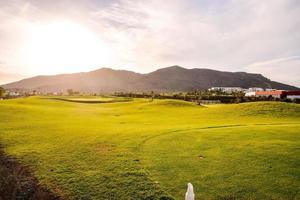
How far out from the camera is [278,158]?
1253cm

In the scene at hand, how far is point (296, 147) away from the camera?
1466 centimetres

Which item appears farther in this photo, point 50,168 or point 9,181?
point 50,168

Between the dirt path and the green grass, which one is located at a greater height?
the green grass

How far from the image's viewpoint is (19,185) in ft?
33.0

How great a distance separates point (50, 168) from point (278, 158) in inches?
461

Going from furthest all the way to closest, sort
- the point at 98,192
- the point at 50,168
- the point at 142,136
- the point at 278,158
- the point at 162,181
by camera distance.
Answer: the point at 142,136, the point at 278,158, the point at 50,168, the point at 162,181, the point at 98,192

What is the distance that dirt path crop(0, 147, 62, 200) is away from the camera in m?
9.23

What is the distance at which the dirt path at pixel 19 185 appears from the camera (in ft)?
30.3

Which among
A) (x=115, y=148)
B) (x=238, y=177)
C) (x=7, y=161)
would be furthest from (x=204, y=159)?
(x=7, y=161)

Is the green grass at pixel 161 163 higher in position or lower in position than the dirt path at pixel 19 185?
higher

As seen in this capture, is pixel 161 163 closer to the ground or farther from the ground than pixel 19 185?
farther from the ground

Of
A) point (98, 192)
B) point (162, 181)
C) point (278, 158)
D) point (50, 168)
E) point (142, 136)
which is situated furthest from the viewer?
point (142, 136)

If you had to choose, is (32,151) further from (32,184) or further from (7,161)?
(32,184)

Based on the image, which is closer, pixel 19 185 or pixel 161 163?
pixel 19 185
